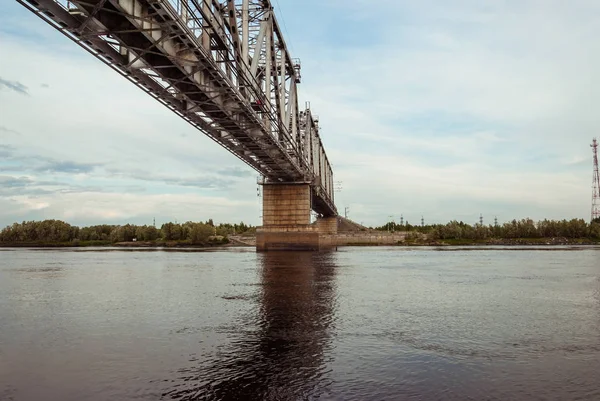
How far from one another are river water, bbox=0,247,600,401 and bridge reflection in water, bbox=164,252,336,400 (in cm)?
4

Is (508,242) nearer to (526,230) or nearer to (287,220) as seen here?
(526,230)

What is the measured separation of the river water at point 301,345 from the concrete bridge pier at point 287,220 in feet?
150

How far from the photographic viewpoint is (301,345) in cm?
1284

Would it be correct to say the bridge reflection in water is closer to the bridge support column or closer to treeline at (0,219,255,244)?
the bridge support column

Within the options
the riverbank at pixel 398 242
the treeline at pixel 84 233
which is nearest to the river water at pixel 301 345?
the riverbank at pixel 398 242

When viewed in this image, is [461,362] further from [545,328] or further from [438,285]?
[438,285]

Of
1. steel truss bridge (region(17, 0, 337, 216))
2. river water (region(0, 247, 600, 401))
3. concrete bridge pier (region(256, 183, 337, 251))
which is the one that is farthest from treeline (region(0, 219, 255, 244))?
river water (region(0, 247, 600, 401))

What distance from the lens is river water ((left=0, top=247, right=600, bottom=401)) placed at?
9.37m

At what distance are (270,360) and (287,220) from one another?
2372 inches

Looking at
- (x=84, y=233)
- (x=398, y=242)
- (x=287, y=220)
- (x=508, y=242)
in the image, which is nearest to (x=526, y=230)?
(x=508, y=242)

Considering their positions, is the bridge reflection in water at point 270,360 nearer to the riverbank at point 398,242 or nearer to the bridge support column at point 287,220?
the bridge support column at point 287,220

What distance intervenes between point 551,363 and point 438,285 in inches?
677

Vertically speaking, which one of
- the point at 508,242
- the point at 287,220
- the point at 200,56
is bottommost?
the point at 508,242

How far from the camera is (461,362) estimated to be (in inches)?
440
